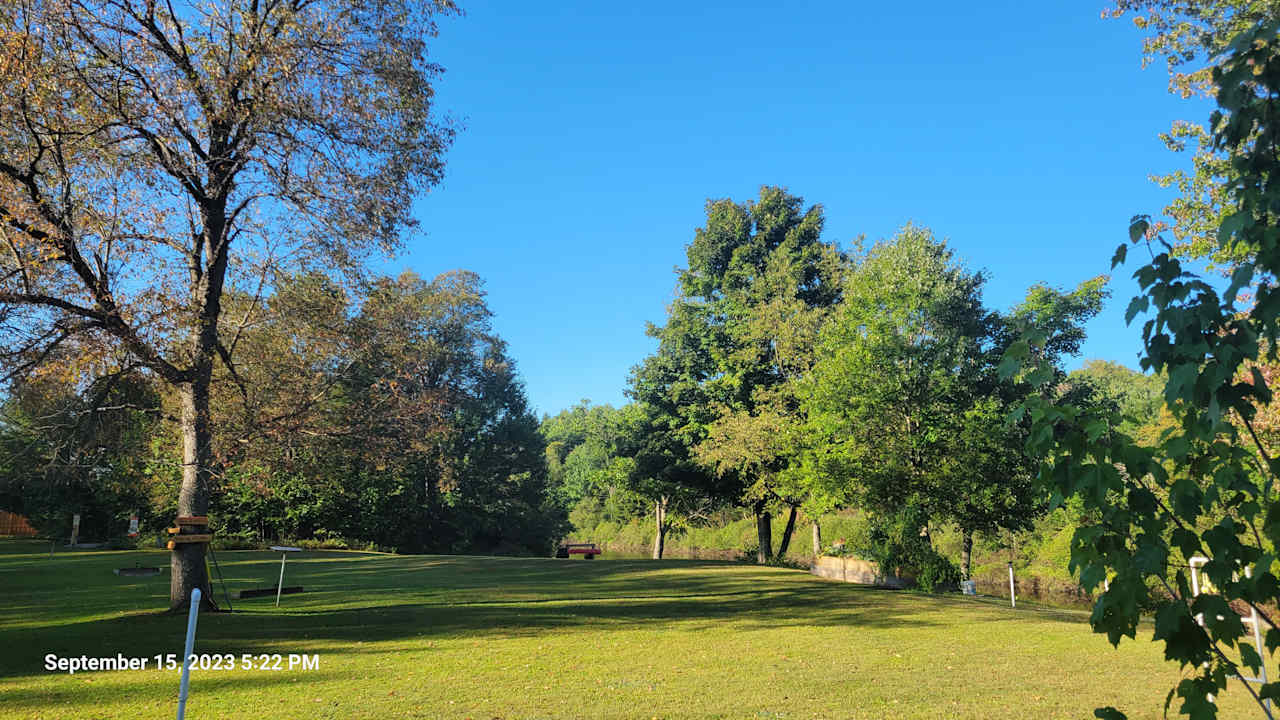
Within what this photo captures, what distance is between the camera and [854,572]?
20.6 metres

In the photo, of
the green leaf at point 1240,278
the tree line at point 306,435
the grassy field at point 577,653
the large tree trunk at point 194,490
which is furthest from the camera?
the tree line at point 306,435

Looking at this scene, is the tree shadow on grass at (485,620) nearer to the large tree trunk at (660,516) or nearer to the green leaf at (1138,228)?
the green leaf at (1138,228)

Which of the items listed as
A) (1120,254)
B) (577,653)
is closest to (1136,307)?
(1120,254)

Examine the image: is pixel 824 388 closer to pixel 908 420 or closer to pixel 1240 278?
pixel 908 420

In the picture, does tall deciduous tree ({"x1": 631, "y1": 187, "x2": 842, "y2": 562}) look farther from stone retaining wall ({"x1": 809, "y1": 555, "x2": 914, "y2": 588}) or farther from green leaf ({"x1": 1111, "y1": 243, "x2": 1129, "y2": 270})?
green leaf ({"x1": 1111, "y1": 243, "x2": 1129, "y2": 270})

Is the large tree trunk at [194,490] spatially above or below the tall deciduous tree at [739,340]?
below

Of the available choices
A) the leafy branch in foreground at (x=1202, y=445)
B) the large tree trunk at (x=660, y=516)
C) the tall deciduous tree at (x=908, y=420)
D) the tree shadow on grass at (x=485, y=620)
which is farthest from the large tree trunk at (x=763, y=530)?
the leafy branch in foreground at (x=1202, y=445)

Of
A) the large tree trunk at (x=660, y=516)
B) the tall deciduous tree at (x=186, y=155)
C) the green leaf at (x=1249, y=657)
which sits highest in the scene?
the tall deciduous tree at (x=186, y=155)

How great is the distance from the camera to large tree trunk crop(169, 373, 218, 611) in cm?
1212

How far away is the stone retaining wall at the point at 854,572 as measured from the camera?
19266 mm

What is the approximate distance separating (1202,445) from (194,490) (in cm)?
1393

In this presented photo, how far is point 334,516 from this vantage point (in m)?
37.3

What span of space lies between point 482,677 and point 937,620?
30.6 feet

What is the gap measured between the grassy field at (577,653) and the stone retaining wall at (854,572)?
1.58 metres
